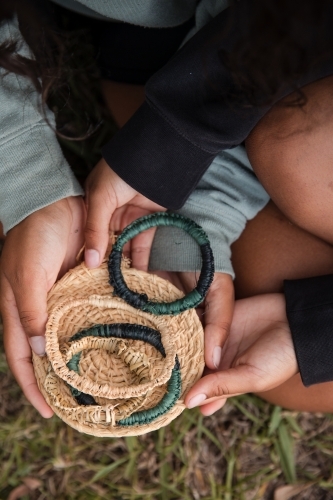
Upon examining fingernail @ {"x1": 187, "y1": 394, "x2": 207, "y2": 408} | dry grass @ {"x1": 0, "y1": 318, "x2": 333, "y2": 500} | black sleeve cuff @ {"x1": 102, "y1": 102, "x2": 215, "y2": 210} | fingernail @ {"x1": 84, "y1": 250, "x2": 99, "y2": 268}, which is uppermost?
black sleeve cuff @ {"x1": 102, "y1": 102, "x2": 215, "y2": 210}

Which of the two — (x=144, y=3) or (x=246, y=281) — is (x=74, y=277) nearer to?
(x=246, y=281)

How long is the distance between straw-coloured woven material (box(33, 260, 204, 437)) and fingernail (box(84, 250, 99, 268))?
0.10ft

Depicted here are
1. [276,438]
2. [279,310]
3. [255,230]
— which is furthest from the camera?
[276,438]

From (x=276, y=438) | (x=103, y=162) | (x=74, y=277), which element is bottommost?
(x=276, y=438)

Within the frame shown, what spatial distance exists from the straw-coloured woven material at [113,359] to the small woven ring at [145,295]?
0.09ft

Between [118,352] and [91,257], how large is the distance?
0.18 m

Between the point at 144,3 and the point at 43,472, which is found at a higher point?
the point at 144,3

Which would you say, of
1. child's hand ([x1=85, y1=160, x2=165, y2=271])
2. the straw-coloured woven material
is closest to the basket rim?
the straw-coloured woven material

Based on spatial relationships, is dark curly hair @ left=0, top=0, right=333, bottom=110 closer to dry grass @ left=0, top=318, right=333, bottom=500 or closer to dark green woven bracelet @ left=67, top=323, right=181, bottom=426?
dark green woven bracelet @ left=67, top=323, right=181, bottom=426

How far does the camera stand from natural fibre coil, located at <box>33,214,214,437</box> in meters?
0.87

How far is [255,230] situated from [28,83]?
552 millimetres

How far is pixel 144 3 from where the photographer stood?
961 millimetres

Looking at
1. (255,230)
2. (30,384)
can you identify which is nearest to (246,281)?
(255,230)

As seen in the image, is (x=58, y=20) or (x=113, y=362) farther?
(x=58, y=20)
